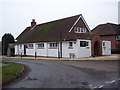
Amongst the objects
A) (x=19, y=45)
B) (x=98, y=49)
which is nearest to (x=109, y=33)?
(x=98, y=49)

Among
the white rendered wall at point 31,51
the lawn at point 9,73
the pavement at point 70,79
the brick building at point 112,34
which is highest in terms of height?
the brick building at point 112,34

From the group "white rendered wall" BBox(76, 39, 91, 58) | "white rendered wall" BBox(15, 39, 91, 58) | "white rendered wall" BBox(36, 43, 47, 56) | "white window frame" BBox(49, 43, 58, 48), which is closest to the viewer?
"white rendered wall" BBox(76, 39, 91, 58)

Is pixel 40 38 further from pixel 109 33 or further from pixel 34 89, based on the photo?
pixel 34 89

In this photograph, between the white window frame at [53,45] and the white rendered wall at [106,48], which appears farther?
the white rendered wall at [106,48]

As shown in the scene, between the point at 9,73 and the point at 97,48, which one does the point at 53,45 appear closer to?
the point at 97,48

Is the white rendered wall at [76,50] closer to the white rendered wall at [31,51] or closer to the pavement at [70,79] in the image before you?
the white rendered wall at [31,51]

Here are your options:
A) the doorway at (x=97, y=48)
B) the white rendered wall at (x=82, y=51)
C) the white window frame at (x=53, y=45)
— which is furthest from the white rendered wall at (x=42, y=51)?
the doorway at (x=97, y=48)

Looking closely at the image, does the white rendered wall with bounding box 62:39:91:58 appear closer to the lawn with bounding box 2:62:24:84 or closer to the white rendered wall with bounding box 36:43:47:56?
the white rendered wall with bounding box 36:43:47:56

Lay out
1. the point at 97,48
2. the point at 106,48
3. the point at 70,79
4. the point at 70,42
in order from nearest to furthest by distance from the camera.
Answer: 1. the point at 70,79
2. the point at 70,42
3. the point at 97,48
4. the point at 106,48

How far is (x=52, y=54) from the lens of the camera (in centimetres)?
2667

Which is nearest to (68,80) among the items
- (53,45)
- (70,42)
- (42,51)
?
(70,42)

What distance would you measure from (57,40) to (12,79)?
57.8ft

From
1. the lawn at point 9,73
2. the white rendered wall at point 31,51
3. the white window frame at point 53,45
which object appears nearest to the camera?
the lawn at point 9,73

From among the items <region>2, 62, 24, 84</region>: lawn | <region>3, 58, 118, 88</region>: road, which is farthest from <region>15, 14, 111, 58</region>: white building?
<region>2, 62, 24, 84</region>: lawn
